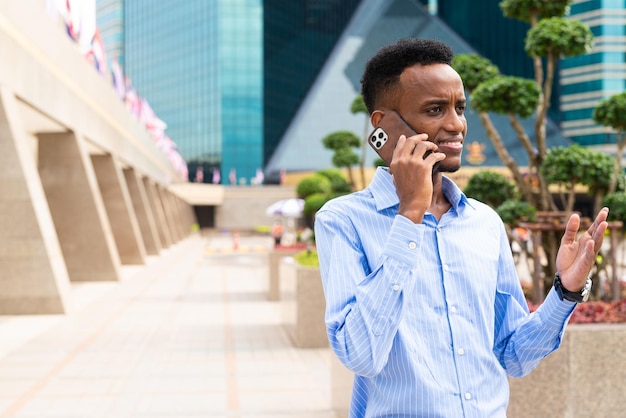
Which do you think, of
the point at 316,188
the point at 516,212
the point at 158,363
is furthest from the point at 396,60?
the point at 316,188

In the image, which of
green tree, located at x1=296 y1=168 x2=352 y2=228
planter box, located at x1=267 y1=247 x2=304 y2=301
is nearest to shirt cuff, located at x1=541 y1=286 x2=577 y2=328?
planter box, located at x1=267 y1=247 x2=304 y2=301

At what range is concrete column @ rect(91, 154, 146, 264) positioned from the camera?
71.2ft

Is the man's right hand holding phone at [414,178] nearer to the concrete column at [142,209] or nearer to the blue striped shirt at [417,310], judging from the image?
the blue striped shirt at [417,310]

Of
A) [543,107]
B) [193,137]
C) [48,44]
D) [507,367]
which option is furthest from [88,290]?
[193,137]

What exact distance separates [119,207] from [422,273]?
21525 mm

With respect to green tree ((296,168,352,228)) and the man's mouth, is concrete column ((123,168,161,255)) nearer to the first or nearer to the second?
green tree ((296,168,352,228))

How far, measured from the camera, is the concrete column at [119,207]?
71.2 feet

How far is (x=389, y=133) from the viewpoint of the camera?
192 centimetres

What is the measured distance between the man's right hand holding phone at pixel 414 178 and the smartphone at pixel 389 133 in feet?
0.42

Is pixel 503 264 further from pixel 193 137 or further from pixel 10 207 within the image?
pixel 193 137

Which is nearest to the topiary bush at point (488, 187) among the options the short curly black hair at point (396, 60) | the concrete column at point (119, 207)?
the short curly black hair at point (396, 60)

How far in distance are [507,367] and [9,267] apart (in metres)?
11.1

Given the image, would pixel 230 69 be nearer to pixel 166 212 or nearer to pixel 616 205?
pixel 166 212

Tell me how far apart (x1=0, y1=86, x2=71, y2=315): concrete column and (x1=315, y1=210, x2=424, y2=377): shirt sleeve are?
35.0 ft
